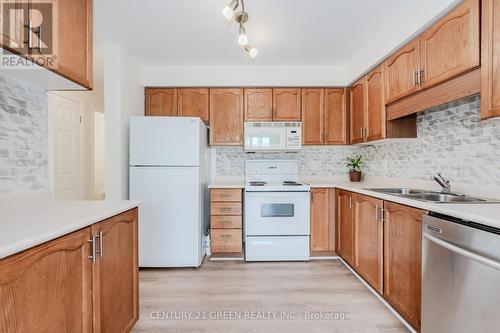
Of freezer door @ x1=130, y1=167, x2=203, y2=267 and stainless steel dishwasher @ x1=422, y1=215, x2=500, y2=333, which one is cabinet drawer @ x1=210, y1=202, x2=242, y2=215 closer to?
freezer door @ x1=130, y1=167, x2=203, y2=267

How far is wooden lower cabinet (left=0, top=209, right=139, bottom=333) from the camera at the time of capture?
833mm

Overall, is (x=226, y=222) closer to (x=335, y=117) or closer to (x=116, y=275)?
(x=116, y=275)

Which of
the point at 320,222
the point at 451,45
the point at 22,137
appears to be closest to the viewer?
the point at 22,137

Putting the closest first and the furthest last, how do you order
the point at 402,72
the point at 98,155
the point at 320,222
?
1. the point at 402,72
2. the point at 320,222
3. the point at 98,155

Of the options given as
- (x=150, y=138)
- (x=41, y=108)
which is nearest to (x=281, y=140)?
(x=150, y=138)

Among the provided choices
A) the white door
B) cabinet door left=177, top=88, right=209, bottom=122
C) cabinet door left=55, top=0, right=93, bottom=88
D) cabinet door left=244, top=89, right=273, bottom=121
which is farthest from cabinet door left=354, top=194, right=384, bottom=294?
the white door

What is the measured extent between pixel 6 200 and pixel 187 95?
2294mm

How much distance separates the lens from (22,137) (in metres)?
1.59

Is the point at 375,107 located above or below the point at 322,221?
above

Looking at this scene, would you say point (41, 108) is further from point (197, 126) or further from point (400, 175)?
point (400, 175)

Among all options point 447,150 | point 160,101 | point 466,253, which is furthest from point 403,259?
point 160,101

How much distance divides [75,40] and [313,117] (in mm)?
2671

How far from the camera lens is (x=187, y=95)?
3402 mm

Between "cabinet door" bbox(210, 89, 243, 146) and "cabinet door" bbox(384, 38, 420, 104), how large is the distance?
5.49 feet
